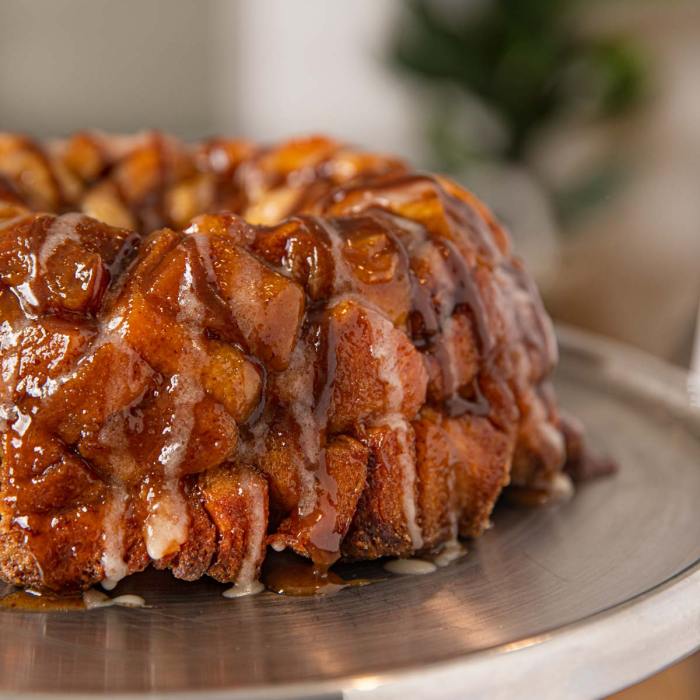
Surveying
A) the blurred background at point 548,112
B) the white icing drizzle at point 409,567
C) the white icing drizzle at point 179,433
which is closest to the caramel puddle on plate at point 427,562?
the white icing drizzle at point 409,567

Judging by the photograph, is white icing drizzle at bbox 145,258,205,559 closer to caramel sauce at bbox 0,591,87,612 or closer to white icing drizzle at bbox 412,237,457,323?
caramel sauce at bbox 0,591,87,612

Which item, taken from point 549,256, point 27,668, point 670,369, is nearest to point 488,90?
point 549,256

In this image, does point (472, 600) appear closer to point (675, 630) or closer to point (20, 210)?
point (675, 630)

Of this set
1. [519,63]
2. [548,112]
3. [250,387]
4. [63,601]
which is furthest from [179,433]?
[548,112]

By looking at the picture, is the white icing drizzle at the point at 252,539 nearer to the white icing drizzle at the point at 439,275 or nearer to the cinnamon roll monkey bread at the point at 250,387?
the cinnamon roll monkey bread at the point at 250,387

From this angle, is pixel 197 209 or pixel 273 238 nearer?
pixel 273 238

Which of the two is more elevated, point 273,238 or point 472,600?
point 273,238
